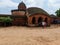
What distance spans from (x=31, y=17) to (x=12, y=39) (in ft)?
52.8

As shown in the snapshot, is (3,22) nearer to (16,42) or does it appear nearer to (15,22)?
(15,22)

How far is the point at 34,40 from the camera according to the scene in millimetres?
16562

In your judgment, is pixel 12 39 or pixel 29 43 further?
pixel 12 39

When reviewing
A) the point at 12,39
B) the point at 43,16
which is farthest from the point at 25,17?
the point at 12,39

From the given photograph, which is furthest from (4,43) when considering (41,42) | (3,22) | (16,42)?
(3,22)

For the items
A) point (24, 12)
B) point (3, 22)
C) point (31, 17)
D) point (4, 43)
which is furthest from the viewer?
point (24, 12)

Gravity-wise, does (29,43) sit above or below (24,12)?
below

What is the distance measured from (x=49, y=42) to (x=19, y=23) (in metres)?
15.1

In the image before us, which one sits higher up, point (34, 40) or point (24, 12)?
point (24, 12)

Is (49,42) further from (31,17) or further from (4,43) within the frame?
(31,17)

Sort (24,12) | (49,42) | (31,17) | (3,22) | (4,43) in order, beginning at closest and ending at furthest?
(4,43)
(49,42)
(3,22)
(31,17)
(24,12)

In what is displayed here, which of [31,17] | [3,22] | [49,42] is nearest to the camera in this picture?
[49,42]

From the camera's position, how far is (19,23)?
101ft

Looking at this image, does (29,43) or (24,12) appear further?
(24,12)
